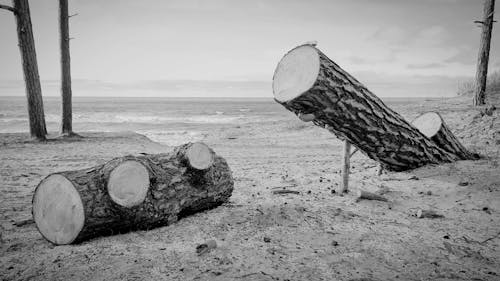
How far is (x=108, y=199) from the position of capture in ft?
9.46

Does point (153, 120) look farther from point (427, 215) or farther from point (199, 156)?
point (427, 215)

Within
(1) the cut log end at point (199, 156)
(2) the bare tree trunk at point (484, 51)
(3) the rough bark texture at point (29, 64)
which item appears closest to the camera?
(1) the cut log end at point (199, 156)

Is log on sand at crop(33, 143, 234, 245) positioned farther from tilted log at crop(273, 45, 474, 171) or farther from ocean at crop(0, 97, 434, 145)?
ocean at crop(0, 97, 434, 145)

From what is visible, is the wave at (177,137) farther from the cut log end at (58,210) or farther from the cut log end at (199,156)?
the cut log end at (58,210)

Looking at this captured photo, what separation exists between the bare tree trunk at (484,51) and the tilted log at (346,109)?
7.42m

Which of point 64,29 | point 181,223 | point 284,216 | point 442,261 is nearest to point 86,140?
point 64,29

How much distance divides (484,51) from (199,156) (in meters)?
11.4

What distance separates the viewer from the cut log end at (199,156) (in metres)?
3.54

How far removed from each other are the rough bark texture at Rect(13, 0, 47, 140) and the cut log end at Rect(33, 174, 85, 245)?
27.2 ft

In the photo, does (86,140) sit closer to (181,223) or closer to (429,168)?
(181,223)

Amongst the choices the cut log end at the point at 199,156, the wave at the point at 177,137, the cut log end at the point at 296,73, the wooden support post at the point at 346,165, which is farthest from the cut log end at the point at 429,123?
the wave at the point at 177,137

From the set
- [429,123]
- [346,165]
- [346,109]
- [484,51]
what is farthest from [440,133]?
[484,51]

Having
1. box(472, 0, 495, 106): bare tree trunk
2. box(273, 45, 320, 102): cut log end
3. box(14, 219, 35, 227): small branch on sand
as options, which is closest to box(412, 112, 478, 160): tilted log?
box(273, 45, 320, 102): cut log end

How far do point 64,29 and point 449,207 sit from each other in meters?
12.4
